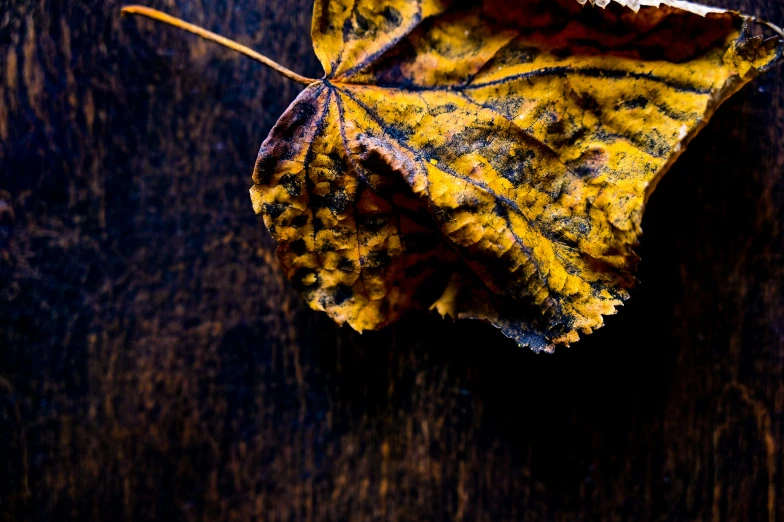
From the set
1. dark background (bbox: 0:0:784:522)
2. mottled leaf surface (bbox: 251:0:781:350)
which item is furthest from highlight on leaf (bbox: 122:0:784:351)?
dark background (bbox: 0:0:784:522)

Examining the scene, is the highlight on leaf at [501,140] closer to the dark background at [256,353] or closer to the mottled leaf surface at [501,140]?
the mottled leaf surface at [501,140]

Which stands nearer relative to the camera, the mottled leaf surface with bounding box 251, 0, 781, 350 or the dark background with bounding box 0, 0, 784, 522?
the mottled leaf surface with bounding box 251, 0, 781, 350

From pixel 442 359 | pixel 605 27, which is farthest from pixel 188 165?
pixel 605 27

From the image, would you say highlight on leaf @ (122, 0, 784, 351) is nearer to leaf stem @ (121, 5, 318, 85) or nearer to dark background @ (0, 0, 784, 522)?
leaf stem @ (121, 5, 318, 85)

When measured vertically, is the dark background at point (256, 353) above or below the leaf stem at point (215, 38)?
below

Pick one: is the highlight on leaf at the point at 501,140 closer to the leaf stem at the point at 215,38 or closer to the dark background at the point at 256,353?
the leaf stem at the point at 215,38

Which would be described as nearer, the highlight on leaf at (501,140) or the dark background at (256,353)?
the highlight on leaf at (501,140)

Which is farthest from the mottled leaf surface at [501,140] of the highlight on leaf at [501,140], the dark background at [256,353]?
the dark background at [256,353]
